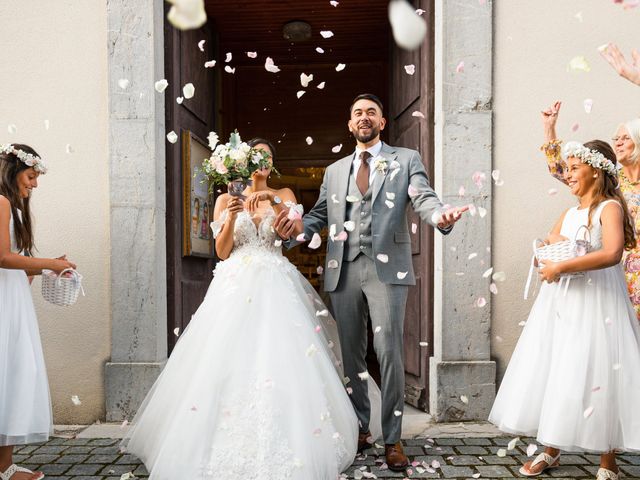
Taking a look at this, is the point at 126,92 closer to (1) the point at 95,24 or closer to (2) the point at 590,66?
(1) the point at 95,24

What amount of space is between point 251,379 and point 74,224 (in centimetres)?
263

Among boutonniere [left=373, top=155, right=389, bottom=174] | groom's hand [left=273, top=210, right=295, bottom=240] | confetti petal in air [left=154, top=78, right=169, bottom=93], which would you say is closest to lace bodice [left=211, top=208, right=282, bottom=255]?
groom's hand [left=273, top=210, right=295, bottom=240]

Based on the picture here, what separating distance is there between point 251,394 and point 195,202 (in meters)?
2.85

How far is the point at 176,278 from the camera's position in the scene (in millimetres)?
5289

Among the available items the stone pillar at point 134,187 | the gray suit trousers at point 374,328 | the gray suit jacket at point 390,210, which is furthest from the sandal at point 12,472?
the gray suit jacket at point 390,210

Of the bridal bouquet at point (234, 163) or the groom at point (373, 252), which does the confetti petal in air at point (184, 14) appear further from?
the groom at point (373, 252)

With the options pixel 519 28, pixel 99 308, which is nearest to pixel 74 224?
pixel 99 308

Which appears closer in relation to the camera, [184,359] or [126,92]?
[184,359]

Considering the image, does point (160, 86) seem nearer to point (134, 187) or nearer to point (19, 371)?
point (134, 187)

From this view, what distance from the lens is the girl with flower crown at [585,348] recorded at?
3.24 meters

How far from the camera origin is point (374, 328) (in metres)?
4.06

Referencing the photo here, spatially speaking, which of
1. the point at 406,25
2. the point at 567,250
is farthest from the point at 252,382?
the point at 406,25

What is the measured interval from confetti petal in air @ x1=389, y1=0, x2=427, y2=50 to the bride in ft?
8.15

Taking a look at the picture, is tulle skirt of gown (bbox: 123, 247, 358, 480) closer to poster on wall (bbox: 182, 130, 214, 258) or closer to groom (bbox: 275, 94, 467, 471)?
groom (bbox: 275, 94, 467, 471)
